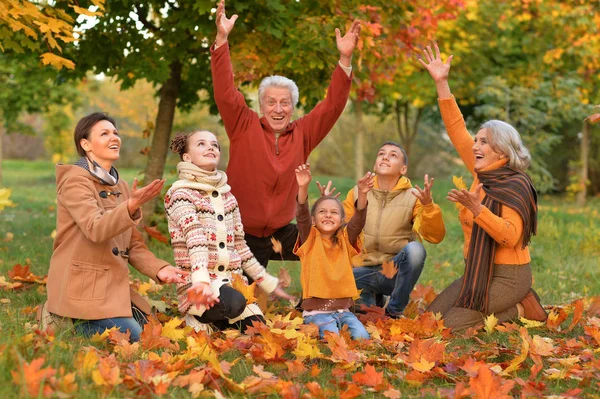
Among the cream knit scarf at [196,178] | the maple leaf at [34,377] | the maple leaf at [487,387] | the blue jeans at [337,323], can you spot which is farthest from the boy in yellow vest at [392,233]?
the maple leaf at [34,377]

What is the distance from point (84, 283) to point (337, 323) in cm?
159

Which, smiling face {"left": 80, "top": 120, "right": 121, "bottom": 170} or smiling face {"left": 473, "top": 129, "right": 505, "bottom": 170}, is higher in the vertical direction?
smiling face {"left": 473, "top": 129, "right": 505, "bottom": 170}

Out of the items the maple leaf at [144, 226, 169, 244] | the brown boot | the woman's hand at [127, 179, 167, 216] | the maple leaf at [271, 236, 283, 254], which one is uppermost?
the woman's hand at [127, 179, 167, 216]

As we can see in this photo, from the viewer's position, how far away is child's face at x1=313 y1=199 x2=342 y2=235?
449 cm

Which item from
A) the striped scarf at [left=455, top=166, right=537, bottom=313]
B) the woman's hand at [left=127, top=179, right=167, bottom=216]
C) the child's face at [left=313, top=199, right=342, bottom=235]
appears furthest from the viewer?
the striped scarf at [left=455, top=166, right=537, bottom=313]

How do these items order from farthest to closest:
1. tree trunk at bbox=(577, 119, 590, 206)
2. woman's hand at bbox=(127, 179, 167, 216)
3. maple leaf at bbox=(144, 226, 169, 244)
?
tree trunk at bbox=(577, 119, 590, 206) < maple leaf at bbox=(144, 226, 169, 244) < woman's hand at bbox=(127, 179, 167, 216)

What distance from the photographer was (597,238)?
8930 millimetres

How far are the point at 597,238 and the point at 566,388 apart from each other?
604 centimetres

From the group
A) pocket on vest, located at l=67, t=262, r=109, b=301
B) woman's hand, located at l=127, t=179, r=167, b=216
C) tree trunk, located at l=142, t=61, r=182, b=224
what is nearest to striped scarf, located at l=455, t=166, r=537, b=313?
woman's hand, located at l=127, t=179, r=167, b=216

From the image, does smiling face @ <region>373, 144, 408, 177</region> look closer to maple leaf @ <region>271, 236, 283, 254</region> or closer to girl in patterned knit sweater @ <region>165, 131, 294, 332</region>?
maple leaf @ <region>271, 236, 283, 254</region>

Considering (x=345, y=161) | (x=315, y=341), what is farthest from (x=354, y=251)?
(x=345, y=161)

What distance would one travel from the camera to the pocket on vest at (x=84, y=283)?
3.90 metres

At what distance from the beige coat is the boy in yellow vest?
5.87 feet

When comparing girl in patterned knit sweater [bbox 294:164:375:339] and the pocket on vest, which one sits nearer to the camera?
the pocket on vest
